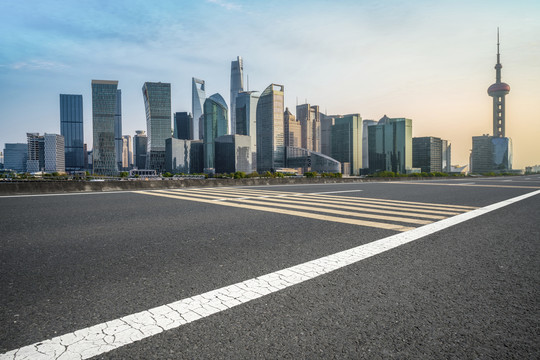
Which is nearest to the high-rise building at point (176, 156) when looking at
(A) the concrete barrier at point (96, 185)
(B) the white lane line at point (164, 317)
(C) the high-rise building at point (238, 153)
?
(C) the high-rise building at point (238, 153)

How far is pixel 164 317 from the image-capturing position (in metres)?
2.16

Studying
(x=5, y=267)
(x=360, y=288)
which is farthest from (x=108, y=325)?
(x=5, y=267)

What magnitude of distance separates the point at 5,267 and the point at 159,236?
1.90m

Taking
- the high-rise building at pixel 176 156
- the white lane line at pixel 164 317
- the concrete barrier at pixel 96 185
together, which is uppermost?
the high-rise building at pixel 176 156

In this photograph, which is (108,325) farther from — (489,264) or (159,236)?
(489,264)

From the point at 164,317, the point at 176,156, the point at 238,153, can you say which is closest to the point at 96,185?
the point at 164,317

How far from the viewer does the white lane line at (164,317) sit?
1.76 metres

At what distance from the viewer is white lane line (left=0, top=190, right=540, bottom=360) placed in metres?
1.76

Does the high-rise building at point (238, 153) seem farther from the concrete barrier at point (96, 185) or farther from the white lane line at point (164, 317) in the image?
the white lane line at point (164, 317)

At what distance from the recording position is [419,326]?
204cm

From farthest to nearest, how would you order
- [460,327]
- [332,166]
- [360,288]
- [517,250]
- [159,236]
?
[332,166]
[159,236]
[517,250]
[360,288]
[460,327]

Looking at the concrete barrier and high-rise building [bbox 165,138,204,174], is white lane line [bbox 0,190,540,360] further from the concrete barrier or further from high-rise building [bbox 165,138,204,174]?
high-rise building [bbox 165,138,204,174]

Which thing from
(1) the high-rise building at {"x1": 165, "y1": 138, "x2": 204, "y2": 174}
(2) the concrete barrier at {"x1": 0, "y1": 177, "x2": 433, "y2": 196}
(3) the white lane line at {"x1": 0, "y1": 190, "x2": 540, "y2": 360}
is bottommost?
(3) the white lane line at {"x1": 0, "y1": 190, "x2": 540, "y2": 360}

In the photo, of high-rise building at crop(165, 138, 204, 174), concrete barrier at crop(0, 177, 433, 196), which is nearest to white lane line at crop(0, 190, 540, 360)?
concrete barrier at crop(0, 177, 433, 196)
